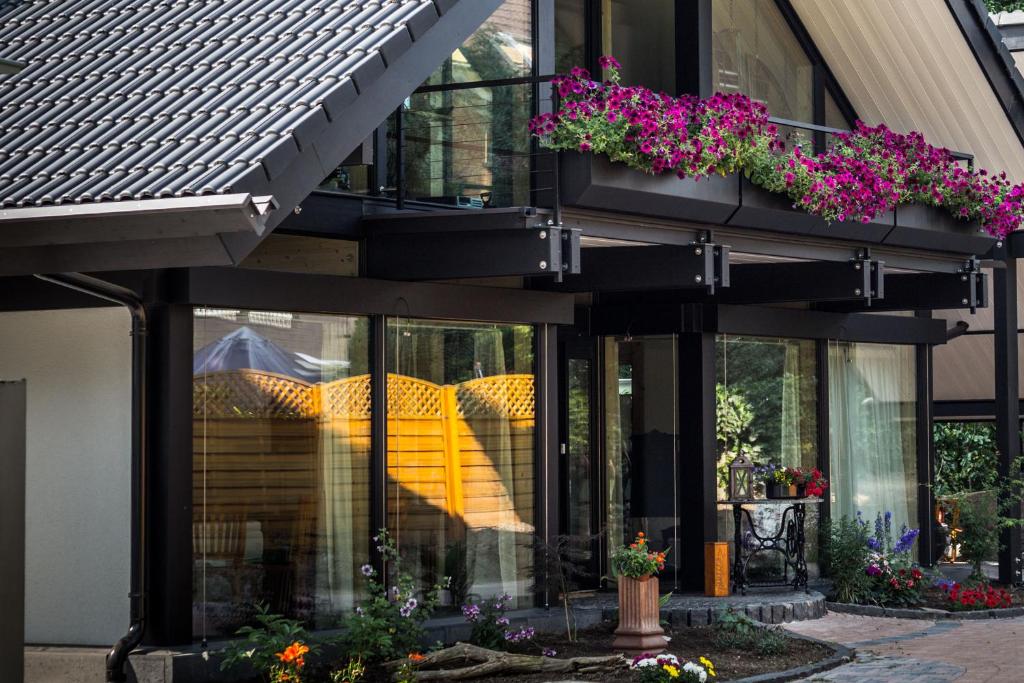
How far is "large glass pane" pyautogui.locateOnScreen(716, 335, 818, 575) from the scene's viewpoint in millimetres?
14352

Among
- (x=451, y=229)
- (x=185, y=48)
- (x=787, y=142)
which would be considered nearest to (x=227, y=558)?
(x=451, y=229)

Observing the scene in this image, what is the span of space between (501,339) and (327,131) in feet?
14.0

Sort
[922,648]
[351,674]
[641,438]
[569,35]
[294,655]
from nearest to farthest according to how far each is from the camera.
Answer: [294,655] < [351,674] < [922,648] < [569,35] < [641,438]

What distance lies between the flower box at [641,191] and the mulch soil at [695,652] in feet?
10.2

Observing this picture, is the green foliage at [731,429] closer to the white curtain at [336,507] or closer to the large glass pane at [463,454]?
the large glass pane at [463,454]

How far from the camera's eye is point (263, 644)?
9477 millimetres

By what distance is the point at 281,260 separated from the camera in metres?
10.7

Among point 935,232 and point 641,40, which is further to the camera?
point 935,232

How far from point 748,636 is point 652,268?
9.38 feet

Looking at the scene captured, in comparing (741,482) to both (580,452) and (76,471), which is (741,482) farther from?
(76,471)

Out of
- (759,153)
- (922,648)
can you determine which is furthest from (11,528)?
(922,648)

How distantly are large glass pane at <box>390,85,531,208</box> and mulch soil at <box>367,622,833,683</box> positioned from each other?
319 cm

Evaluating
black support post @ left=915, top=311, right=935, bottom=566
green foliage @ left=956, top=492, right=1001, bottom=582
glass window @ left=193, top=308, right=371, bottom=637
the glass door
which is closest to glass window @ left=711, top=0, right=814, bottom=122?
the glass door

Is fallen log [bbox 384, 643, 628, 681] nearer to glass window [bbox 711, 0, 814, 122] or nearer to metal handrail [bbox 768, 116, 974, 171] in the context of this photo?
metal handrail [bbox 768, 116, 974, 171]
